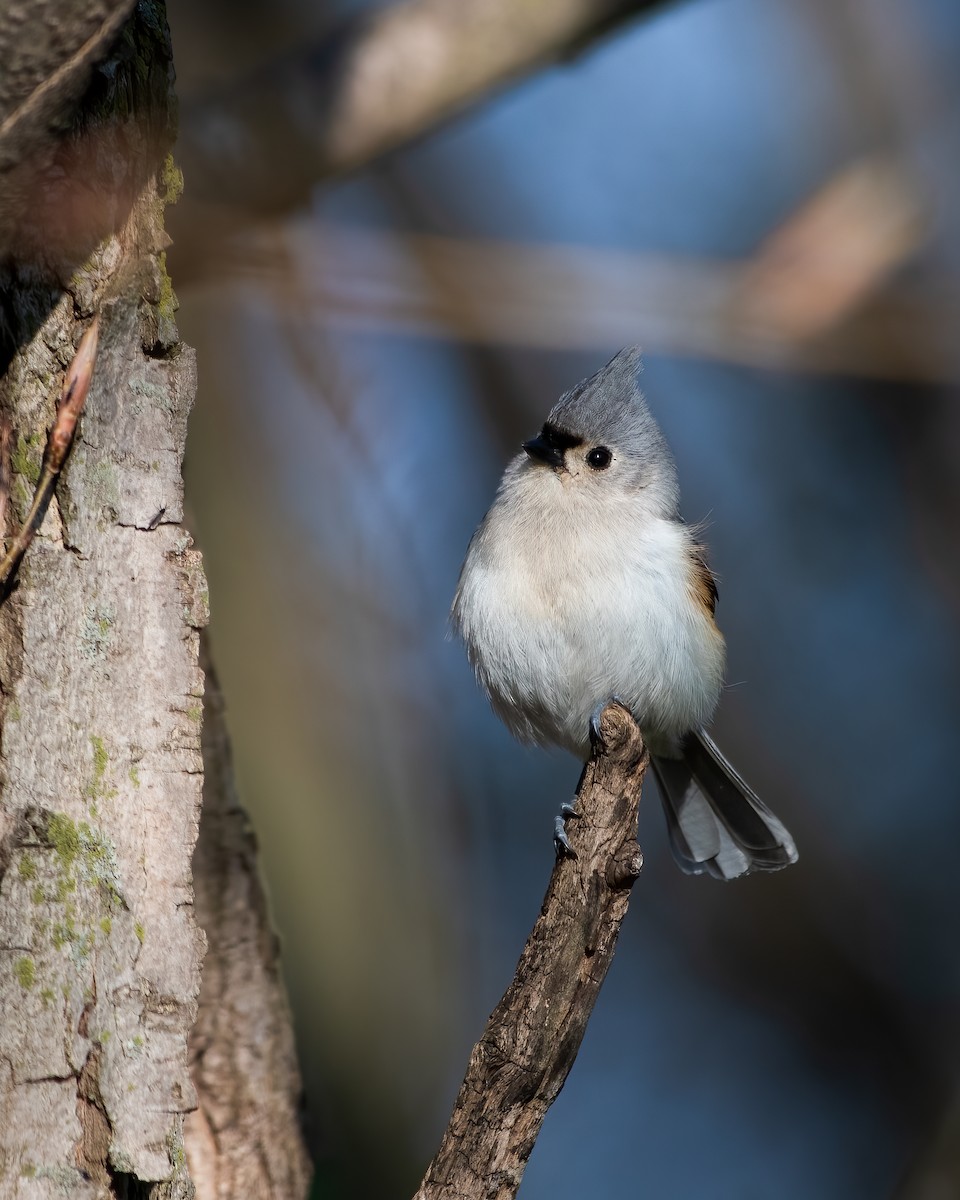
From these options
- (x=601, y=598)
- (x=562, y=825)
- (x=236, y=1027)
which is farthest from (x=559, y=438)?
(x=236, y=1027)

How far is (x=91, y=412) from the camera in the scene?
170 centimetres

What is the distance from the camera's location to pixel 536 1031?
5.47 ft

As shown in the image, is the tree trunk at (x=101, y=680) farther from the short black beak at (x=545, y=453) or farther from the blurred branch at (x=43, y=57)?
the short black beak at (x=545, y=453)

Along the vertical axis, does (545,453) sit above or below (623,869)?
above

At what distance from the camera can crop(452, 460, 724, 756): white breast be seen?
2.71 metres

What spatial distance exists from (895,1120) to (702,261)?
3.98 m

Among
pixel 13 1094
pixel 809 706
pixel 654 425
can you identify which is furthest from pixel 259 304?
pixel 13 1094

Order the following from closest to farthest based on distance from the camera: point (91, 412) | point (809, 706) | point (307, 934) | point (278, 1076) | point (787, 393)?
1. point (91, 412)
2. point (278, 1076)
3. point (307, 934)
4. point (809, 706)
5. point (787, 393)

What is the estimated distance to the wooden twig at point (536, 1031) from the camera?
1643 millimetres

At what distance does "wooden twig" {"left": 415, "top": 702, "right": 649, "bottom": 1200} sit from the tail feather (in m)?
1.47

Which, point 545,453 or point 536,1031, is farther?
point 545,453

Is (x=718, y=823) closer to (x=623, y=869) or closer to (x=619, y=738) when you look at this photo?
(x=619, y=738)

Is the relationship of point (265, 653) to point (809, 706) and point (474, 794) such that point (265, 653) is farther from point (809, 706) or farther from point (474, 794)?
point (809, 706)

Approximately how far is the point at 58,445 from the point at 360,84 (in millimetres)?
1930
